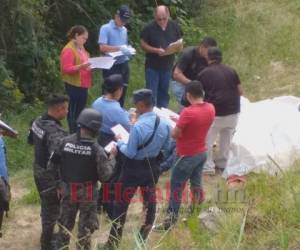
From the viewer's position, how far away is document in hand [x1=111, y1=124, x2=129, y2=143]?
639cm

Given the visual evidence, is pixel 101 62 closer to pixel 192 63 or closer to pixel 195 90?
pixel 192 63

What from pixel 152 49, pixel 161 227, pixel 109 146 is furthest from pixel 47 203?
pixel 152 49

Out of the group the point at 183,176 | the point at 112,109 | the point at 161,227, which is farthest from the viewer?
the point at 112,109

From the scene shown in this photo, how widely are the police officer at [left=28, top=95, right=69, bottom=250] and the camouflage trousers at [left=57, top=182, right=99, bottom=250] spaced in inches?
15.3

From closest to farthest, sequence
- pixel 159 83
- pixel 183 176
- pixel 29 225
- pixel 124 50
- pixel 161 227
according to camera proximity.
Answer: pixel 161 227, pixel 183 176, pixel 29 225, pixel 124 50, pixel 159 83

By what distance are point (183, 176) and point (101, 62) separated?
2696 millimetres

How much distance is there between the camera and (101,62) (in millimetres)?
8695

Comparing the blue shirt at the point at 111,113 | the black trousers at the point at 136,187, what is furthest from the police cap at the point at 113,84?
the black trousers at the point at 136,187

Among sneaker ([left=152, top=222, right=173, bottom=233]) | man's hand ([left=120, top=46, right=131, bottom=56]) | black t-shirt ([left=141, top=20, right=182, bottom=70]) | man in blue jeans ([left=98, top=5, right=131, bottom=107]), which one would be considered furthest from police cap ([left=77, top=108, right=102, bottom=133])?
black t-shirt ([left=141, top=20, right=182, bottom=70])

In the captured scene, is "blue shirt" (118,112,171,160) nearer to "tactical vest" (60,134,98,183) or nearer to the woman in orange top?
"tactical vest" (60,134,98,183)

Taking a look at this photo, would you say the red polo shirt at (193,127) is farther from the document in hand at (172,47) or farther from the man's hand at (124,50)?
the document in hand at (172,47)

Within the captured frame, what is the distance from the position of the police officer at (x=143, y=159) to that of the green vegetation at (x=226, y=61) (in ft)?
0.71

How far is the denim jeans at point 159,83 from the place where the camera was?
9648 mm

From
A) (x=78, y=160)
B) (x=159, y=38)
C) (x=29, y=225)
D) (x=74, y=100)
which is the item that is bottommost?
(x=29, y=225)
